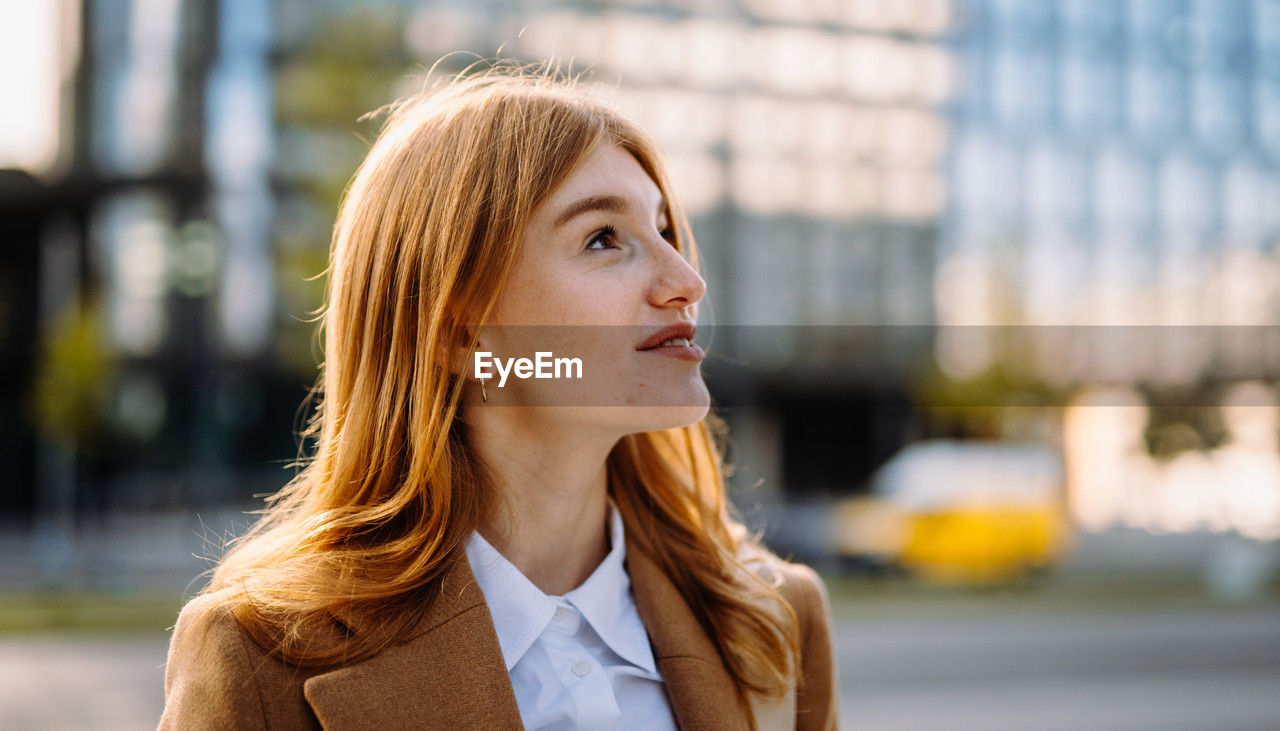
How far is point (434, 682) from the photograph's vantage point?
1717 mm

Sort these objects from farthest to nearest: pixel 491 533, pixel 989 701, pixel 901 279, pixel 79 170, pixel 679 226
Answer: pixel 901 279 → pixel 79 170 → pixel 989 701 → pixel 679 226 → pixel 491 533

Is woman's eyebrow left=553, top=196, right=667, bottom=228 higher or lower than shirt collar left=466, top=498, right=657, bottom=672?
higher

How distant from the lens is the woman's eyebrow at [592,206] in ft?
6.24

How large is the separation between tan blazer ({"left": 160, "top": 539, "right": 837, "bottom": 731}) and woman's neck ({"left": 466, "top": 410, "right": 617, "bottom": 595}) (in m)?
0.17

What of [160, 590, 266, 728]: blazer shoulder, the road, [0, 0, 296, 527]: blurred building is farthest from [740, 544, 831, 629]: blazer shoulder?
[0, 0, 296, 527]: blurred building

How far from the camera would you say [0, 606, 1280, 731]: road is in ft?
27.0

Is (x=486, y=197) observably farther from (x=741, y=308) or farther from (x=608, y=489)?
(x=741, y=308)

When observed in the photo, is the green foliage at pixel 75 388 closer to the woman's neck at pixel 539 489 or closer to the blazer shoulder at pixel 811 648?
the woman's neck at pixel 539 489

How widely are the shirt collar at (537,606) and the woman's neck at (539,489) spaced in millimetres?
55

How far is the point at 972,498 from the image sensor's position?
53.8ft

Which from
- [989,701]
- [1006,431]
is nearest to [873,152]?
[1006,431]

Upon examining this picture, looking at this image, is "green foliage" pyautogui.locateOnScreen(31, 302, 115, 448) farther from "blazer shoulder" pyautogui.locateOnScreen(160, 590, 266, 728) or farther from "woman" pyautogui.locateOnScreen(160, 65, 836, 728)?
"blazer shoulder" pyautogui.locateOnScreen(160, 590, 266, 728)

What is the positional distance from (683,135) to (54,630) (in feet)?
85.4

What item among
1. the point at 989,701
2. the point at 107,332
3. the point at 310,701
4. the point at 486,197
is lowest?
the point at 989,701
